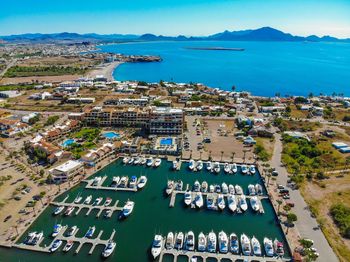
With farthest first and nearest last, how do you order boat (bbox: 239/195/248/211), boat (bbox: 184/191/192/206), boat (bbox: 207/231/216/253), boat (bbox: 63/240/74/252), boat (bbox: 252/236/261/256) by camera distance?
boat (bbox: 184/191/192/206) → boat (bbox: 239/195/248/211) → boat (bbox: 63/240/74/252) → boat (bbox: 207/231/216/253) → boat (bbox: 252/236/261/256)

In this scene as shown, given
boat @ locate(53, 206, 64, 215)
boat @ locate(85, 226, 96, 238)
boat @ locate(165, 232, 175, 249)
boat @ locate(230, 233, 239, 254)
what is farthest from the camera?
boat @ locate(53, 206, 64, 215)

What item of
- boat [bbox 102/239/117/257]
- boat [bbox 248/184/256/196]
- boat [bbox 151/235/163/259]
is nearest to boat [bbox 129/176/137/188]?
boat [bbox 102/239/117/257]

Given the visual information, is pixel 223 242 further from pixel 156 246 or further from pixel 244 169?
pixel 244 169

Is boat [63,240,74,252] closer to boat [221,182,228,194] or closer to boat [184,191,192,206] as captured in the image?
boat [184,191,192,206]

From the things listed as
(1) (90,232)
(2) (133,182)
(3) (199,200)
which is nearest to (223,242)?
(3) (199,200)

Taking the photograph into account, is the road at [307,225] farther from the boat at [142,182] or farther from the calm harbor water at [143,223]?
the boat at [142,182]

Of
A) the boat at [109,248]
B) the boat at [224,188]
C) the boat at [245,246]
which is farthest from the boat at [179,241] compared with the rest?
the boat at [224,188]

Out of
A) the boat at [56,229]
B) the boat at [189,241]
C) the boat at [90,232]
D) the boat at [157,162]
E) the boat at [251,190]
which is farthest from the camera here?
the boat at [157,162]
